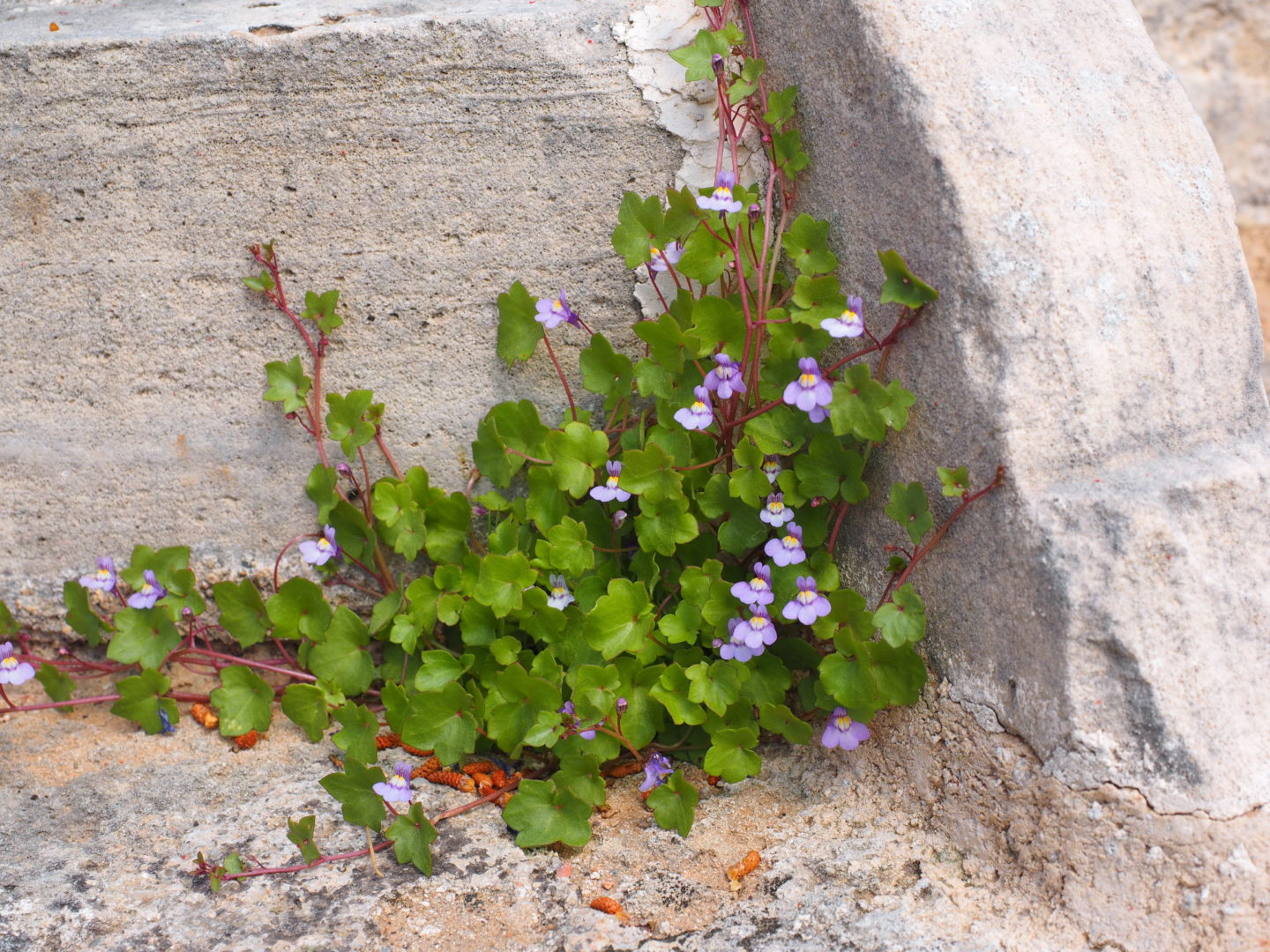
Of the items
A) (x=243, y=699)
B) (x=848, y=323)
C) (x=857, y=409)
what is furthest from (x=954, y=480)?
(x=243, y=699)

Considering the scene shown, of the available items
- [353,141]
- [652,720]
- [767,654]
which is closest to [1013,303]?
[767,654]

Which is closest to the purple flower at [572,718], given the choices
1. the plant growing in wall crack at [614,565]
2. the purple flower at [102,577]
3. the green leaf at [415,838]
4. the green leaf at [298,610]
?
the plant growing in wall crack at [614,565]

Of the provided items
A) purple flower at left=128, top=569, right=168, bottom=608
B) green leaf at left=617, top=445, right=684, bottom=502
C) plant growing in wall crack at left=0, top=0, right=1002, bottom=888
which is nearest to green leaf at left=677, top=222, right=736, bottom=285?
plant growing in wall crack at left=0, top=0, right=1002, bottom=888

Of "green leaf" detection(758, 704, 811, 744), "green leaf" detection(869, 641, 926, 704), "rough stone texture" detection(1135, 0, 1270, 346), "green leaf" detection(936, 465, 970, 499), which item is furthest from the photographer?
"rough stone texture" detection(1135, 0, 1270, 346)

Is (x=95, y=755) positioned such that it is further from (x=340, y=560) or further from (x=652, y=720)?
(x=652, y=720)

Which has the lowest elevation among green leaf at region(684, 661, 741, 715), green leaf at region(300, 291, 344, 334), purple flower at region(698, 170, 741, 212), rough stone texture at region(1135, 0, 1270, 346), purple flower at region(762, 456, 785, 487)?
green leaf at region(684, 661, 741, 715)

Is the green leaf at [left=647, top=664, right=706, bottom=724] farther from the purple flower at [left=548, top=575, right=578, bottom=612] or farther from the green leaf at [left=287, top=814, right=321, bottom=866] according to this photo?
the green leaf at [left=287, top=814, right=321, bottom=866]
